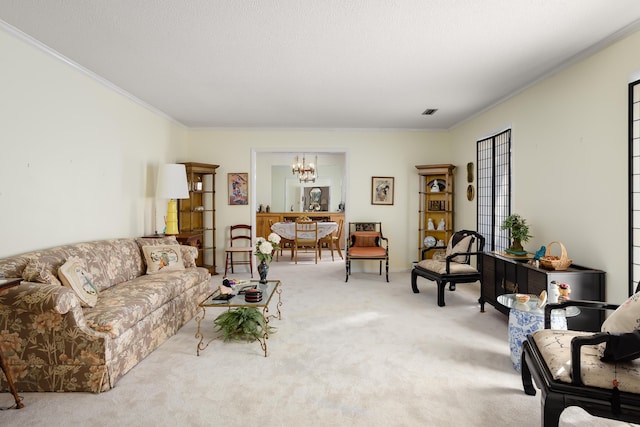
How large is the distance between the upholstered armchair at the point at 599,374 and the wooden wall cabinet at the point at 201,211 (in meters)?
5.27

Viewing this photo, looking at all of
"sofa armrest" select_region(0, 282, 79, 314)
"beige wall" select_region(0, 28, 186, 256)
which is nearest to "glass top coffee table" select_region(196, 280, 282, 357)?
"sofa armrest" select_region(0, 282, 79, 314)

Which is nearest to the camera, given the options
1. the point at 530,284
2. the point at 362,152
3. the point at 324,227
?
the point at 530,284

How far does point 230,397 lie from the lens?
240 cm

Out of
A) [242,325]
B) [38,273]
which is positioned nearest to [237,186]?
[242,325]

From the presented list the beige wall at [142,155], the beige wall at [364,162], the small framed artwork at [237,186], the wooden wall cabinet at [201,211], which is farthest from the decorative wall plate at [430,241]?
the wooden wall cabinet at [201,211]

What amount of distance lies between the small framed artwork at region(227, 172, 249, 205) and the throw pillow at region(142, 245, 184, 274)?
2.50 meters

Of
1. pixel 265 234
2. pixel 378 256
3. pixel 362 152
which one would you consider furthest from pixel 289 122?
pixel 265 234

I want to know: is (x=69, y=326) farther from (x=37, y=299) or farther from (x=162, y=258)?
(x=162, y=258)

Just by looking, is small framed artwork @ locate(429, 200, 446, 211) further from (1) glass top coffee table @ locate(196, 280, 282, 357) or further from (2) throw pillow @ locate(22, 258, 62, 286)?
(2) throw pillow @ locate(22, 258, 62, 286)

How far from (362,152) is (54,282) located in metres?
5.32

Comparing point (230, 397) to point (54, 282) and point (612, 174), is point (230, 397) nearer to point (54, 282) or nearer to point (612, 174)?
point (54, 282)

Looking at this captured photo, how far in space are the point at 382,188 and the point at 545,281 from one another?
395 centimetres

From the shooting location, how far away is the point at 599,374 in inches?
67.0

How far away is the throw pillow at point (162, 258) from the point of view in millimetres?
4160
